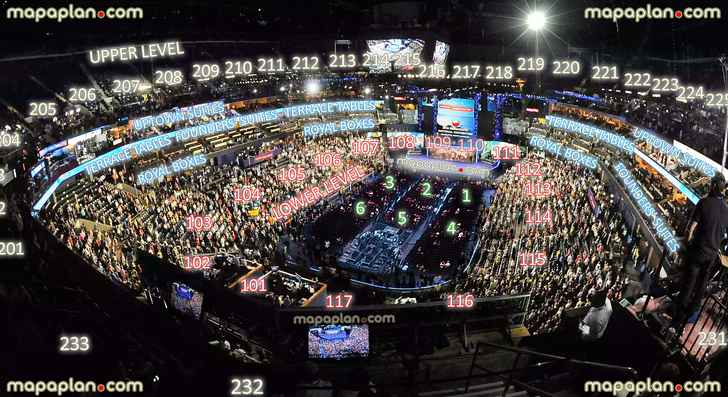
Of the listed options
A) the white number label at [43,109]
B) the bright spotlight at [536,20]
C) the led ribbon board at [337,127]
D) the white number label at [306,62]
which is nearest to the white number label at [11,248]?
the white number label at [43,109]

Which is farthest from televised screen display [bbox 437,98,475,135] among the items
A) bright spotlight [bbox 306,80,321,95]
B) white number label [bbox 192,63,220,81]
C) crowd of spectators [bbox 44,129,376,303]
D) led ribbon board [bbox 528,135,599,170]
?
white number label [bbox 192,63,220,81]

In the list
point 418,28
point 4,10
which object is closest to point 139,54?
point 4,10

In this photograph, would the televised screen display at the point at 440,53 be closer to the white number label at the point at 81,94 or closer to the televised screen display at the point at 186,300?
the white number label at the point at 81,94

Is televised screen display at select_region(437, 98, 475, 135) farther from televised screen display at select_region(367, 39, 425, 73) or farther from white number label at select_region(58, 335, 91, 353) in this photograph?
white number label at select_region(58, 335, 91, 353)

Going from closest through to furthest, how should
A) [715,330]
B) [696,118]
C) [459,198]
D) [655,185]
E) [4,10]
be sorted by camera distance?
[715,330], [655,185], [696,118], [459,198], [4,10]

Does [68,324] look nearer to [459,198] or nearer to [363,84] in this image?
[459,198]

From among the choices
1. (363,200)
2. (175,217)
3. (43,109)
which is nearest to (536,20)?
(363,200)
